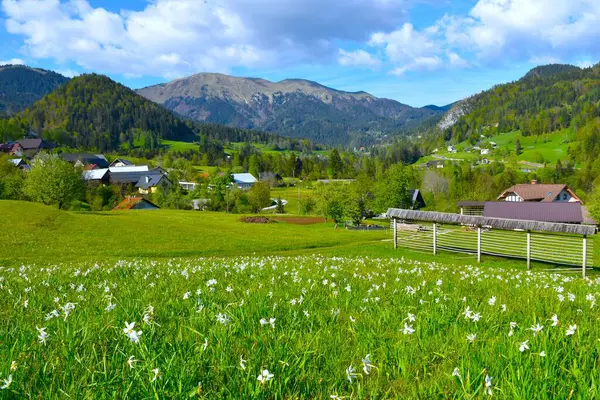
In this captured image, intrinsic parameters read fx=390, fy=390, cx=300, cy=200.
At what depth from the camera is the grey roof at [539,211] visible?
82.3 meters

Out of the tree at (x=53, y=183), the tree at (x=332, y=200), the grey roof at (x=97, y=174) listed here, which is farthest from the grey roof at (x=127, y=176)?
the tree at (x=332, y=200)

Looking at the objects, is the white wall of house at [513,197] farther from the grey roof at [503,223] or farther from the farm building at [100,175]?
the farm building at [100,175]

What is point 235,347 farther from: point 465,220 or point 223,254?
point 223,254

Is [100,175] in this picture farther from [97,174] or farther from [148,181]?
[148,181]

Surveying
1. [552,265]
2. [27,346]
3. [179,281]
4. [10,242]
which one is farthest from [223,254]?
[27,346]

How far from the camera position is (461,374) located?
2793mm

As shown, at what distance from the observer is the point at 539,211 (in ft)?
281

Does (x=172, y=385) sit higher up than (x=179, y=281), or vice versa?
(x=172, y=385)

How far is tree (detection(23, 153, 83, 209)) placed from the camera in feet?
259

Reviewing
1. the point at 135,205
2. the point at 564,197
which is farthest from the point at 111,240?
the point at 564,197

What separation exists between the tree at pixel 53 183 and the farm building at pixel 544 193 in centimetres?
12974

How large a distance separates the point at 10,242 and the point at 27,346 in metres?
44.6

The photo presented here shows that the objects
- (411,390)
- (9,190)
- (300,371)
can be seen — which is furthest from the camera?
(9,190)

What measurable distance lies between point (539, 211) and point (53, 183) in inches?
4041
